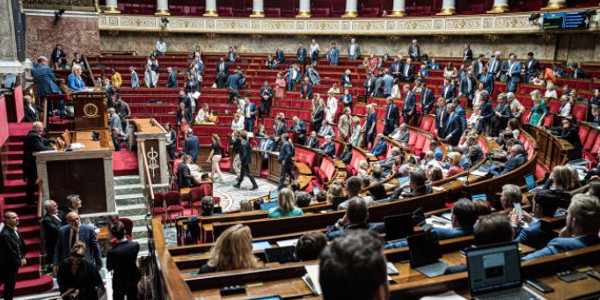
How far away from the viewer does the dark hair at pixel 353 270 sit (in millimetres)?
1820

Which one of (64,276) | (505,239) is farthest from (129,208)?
(505,239)

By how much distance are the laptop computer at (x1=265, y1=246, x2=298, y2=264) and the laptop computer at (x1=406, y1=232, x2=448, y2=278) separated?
956mm

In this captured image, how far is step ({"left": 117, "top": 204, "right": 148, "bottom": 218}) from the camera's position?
10039 mm

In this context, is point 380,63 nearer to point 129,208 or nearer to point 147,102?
point 147,102

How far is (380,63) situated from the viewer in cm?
1894

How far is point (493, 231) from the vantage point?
3348 millimetres

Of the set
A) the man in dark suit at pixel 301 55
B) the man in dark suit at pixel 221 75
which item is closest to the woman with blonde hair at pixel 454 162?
the man in dark suit at pixel 221 75

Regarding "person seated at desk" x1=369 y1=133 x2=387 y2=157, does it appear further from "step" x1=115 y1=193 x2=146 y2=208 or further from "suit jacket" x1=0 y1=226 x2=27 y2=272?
"suit jacket" x1=0 y1=226 x2=27 y2=272

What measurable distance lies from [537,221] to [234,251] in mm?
→ 2680

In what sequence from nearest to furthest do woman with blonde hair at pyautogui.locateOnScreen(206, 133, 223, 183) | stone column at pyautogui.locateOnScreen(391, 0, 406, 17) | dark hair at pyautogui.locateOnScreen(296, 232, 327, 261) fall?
dark hair at pyautogui.locateOnScreen(296, 232, 327, 261)
woman with blonde hair at pyautogui.locateOnScreen(206, 133, 223, 183)
stone column at pyautogui.locateOnScreen(391, 0, 406, 17)

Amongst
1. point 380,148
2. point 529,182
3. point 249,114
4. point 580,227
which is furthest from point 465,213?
point 249,114

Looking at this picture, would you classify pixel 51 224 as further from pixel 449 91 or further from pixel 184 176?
pixel 449 91

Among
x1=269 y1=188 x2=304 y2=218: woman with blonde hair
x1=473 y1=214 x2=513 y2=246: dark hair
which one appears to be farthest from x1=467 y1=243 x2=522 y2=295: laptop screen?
x1=269 y1=188 x2=304 y2=218: woman with blonde hair

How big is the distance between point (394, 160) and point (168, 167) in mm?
5643
